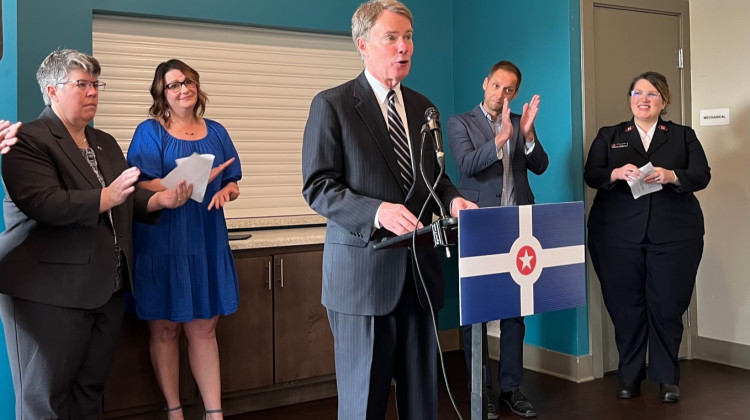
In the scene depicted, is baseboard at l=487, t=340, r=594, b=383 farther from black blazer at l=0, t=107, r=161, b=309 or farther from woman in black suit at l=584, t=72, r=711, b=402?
black blazer at l=0, t=107, r=161, b=309

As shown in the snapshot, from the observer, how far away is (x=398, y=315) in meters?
2.01

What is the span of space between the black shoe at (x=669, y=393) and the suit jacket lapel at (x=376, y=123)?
253cm

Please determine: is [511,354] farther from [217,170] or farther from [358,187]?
[358,187]

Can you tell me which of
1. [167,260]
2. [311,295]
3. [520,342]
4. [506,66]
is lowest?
[520,342]

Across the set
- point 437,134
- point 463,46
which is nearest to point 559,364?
point 463,46

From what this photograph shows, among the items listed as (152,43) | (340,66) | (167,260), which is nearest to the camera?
(167,260)

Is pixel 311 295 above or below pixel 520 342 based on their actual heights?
above

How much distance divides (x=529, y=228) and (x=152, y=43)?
2953 mm

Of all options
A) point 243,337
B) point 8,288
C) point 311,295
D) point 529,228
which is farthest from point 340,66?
point 529,228

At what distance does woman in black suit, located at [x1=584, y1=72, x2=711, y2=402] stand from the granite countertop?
1.64m

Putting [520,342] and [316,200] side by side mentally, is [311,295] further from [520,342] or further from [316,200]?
[316,200]

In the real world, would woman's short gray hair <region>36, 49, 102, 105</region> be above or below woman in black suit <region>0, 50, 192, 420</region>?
above

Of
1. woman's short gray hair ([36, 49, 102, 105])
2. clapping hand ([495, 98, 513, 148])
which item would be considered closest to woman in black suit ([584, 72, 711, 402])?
clapping hand ([495, 98, 513, 148])

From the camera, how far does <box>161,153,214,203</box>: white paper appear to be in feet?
8.82
